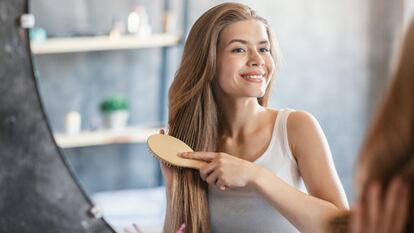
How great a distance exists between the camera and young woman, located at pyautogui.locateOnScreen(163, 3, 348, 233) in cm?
85

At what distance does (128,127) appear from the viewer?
1179 mm

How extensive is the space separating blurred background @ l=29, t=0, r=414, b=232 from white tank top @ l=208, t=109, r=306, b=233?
307 mm

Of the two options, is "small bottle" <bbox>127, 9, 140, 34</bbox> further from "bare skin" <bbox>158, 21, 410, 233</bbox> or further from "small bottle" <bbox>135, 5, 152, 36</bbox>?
"bare skin" <bbox>158, 21, 410, 233</bbox>

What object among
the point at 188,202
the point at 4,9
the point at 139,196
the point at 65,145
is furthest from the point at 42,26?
the point at 188,202

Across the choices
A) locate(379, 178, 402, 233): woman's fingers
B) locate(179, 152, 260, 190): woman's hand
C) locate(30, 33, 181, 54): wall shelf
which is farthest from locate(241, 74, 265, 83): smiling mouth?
locate(379, 178, 402, 233): woman's fingers

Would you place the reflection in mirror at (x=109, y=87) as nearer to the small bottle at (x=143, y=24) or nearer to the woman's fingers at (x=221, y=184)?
the small bottle at (x=143, y=24)

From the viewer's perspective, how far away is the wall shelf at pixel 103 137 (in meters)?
1.17

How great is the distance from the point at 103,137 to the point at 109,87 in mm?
81

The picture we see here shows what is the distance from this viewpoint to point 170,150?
87cm

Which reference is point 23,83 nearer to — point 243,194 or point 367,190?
point 243,194

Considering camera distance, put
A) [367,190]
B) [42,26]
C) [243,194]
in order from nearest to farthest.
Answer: [367,190], [243,194], [42,26]

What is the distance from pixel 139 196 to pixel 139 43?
249 millimetres

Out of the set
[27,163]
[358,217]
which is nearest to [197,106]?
[27,163]

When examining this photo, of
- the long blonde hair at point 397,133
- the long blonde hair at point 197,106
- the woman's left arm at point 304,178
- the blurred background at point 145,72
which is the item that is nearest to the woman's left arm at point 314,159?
the woman's left arm at point 304,178
